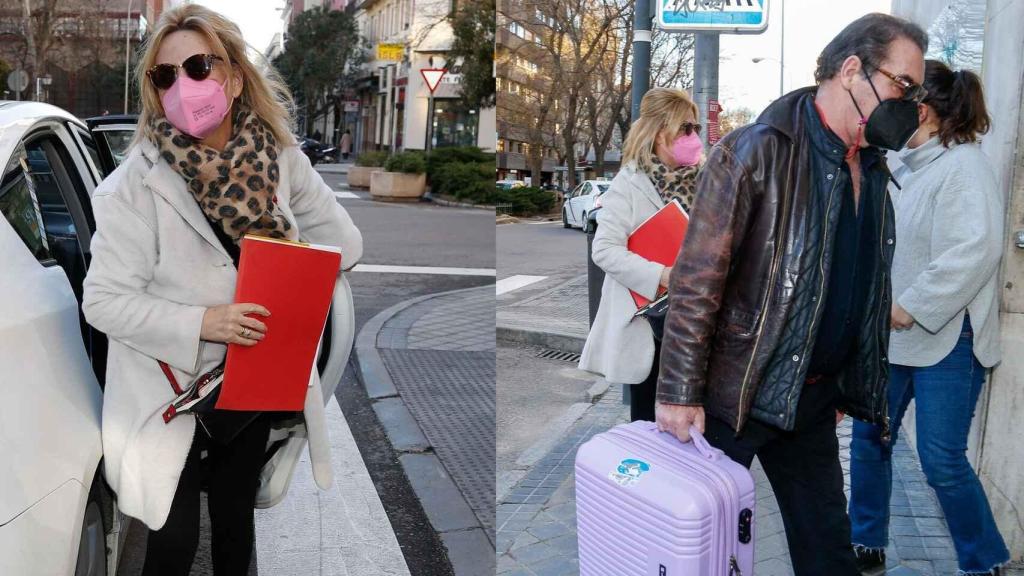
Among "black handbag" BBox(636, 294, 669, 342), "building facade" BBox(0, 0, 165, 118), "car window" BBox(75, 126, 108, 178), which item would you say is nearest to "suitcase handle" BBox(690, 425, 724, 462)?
"black handbag" BBox(636, 294, 669, 342)

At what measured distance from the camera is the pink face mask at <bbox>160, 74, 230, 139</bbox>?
2363 mm

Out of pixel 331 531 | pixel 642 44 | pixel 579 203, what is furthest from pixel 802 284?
pixel 579 203

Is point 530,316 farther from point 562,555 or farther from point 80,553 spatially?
point 80,553

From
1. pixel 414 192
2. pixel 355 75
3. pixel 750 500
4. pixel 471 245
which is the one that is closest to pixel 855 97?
pixel 750 500

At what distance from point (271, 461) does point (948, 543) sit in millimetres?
2717

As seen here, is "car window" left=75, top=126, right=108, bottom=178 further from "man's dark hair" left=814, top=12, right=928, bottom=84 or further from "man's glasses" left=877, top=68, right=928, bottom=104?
"man's glasses" left=877, top=68, right=928, bottom=104

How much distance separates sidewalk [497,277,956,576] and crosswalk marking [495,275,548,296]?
25.5 ft

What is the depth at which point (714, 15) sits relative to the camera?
583 centimetres

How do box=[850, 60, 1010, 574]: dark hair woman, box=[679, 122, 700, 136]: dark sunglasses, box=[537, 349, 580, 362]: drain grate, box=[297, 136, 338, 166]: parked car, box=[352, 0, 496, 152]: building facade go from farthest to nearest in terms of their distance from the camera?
box=[297, 136, 338, 166]: parked car
box=[352, 0, 496, 152]: building facade
box=[537, 349, 580, 362]: drain grate
box=[679, 122, 700, 136]: dark sunglasses
box=[850, 60, 1010, 574]: dark hair woman

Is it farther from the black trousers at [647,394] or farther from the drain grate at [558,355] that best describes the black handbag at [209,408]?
the drain grate at [558,355]

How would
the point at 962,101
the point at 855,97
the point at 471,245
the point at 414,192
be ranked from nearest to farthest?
1. the point at 855,97
2. the point at 962,101
3. the point at 471,245
4. the point at 414,192

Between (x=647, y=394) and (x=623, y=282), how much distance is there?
1.46 feet

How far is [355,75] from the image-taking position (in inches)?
2296

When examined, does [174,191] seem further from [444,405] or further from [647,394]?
[444,405]
